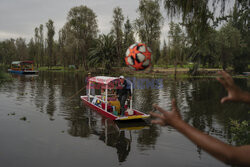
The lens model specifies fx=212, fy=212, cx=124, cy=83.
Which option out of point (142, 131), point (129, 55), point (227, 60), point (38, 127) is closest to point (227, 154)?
point (129, 55)

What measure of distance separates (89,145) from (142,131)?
3.20 meters

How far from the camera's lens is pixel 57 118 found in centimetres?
1358

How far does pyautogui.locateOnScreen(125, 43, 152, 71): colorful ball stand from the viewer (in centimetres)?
559

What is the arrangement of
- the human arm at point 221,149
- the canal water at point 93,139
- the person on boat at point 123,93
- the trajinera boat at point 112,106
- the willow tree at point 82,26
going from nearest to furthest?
the human arm at point 221,149, the canal water at point 93,139, the trajinera boat at point 112,106, the person on boat at point 123,93, the willow tree at point 82,26

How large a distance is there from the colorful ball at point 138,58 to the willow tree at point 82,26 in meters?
58.9

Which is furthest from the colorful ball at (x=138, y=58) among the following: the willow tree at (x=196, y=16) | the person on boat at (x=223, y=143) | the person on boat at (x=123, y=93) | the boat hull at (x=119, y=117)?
the person on boat at (x=123, y=93)

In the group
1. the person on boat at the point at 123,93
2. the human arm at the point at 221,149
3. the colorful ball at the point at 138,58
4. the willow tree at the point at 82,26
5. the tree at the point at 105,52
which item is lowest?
the person on boat at the point at 123,93

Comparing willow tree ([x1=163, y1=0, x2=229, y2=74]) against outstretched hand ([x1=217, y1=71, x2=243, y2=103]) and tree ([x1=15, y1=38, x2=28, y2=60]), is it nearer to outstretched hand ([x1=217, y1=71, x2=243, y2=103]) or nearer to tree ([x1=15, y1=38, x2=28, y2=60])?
outstretched hand ([x1=217, y1=71, x2=243, y2=103])

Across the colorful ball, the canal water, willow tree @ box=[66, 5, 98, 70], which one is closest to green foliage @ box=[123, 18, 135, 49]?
willow tree @ box=[66, 5, 98, 70]

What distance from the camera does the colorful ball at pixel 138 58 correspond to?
18.3 ft

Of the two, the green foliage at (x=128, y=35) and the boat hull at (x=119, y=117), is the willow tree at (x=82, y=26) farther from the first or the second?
the boat hull at (x=119, y=117)

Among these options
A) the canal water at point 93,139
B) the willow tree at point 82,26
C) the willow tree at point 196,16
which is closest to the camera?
the willow tree at point 196,16

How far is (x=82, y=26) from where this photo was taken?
205ft

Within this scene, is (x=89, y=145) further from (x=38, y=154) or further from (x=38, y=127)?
(x=38, y=127)
